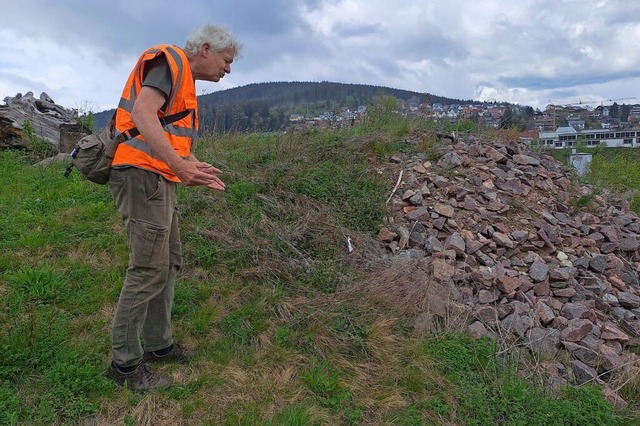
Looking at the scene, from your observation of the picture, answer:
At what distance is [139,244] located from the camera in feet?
8.23

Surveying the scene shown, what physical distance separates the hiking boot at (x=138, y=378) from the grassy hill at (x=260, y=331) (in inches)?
2.4

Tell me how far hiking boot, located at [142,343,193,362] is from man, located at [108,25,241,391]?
25 cm

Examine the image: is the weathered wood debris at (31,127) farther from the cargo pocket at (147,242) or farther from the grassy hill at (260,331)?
the cargo pocket at (147,242)

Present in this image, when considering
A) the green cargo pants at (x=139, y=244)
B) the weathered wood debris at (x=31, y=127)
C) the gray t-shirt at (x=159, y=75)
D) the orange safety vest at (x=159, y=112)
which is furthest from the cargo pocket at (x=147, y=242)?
the weathered wood debris at (x=31, y=127)

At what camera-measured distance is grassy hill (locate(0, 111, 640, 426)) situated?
9.04 ft

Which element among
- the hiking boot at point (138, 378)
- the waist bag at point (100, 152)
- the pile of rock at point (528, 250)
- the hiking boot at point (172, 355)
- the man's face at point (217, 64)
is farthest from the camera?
the pile of rock at point (528, 250)

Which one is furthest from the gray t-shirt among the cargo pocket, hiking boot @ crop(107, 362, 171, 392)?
hiking boot @ crop(107, 362, 171, 392)

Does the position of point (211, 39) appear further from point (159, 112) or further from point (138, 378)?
point (138, 378)

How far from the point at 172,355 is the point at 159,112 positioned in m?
1.64

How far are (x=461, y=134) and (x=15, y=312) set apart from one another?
6.59 meters

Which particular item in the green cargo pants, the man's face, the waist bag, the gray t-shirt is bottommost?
the green cargo pants

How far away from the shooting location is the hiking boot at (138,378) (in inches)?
108

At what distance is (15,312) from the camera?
3350mm

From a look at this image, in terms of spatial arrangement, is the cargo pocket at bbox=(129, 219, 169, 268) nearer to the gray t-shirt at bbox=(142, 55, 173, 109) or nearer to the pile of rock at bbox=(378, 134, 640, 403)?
the gray t-shirt at bbox=(142, 55, 173, 109)
